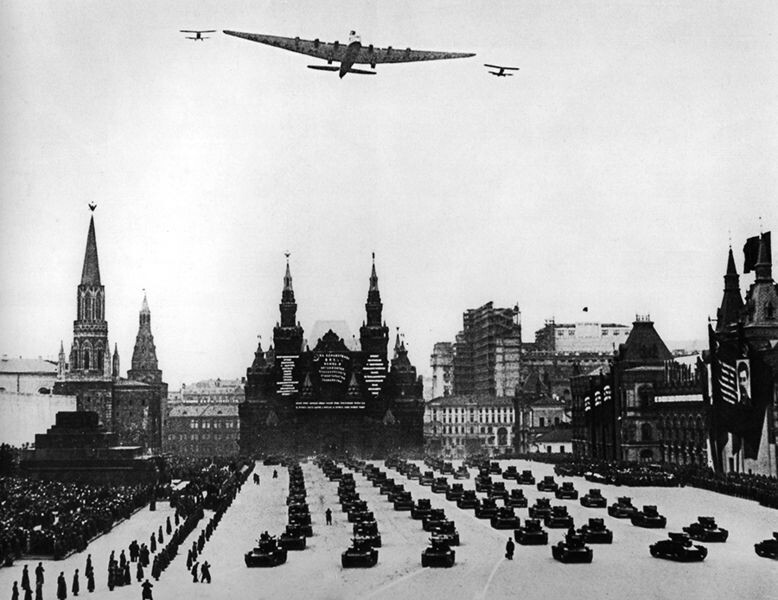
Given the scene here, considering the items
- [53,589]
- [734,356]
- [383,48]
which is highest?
[383,48]

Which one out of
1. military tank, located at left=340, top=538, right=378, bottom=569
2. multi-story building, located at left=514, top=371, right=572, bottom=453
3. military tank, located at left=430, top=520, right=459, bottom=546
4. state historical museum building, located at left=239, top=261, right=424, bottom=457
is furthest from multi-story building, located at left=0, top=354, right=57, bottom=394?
military tank, located at left=340, top=538, right=378, bottom=569

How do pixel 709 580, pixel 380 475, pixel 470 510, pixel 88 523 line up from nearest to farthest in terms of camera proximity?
1. pixel 709 580
2. pixel 88 523
3. pixel 470 510
4. pixel 380 475

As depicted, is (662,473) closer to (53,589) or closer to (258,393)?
(53,589)

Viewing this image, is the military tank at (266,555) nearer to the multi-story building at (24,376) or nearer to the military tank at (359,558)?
the military tank at (359,558)

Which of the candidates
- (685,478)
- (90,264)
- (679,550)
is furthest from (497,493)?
(90,264)

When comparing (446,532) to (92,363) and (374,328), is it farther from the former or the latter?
(92,363)

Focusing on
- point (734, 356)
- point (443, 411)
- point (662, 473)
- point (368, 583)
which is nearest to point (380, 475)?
point (662, 473)

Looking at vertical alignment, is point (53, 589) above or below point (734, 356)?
below

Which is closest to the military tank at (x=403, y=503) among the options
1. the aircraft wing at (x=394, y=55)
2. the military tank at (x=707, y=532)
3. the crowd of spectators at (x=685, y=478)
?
the military tank at (x=707, y=532)
